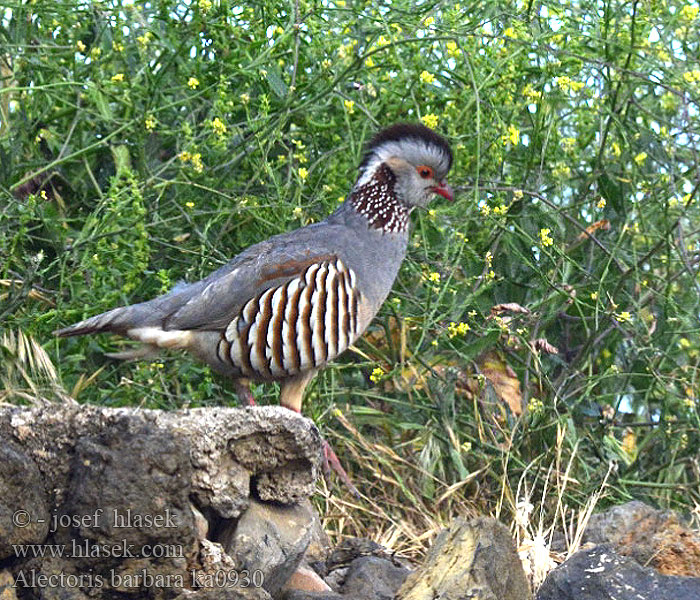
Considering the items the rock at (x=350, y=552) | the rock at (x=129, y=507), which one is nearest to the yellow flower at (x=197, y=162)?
the rock at (x=350, y=552)

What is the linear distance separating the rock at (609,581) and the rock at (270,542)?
0.82 metres

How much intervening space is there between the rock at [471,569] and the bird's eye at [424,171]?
2.10 m

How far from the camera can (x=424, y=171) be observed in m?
5.82

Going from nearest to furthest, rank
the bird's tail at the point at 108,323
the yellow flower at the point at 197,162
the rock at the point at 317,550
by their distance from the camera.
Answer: the rock at the point at 317,550 < the bird's tail at the point at 108,323 < the yellow flower at the point at 197,162

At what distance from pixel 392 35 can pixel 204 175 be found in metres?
1.07

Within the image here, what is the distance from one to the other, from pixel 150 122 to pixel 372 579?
7.67ft

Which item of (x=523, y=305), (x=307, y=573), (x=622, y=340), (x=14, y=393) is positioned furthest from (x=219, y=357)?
(x=622, y=340)

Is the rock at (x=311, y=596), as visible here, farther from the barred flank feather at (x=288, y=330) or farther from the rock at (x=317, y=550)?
the barred flank feather at (x=288, y=330)

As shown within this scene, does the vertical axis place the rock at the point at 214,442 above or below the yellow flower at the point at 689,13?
below

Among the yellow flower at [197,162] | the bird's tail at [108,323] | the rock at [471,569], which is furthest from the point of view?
the yellow flower at [197,162]

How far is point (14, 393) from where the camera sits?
5195mm

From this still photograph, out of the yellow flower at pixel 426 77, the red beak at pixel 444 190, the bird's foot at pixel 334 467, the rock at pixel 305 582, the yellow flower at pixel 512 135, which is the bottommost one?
the bird's foot at pixel 334 467

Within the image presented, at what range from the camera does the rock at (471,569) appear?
382 cm

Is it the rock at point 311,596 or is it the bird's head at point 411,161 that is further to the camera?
the bird's head at point 411,161
